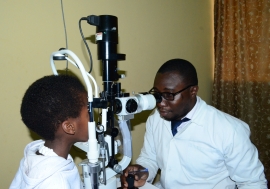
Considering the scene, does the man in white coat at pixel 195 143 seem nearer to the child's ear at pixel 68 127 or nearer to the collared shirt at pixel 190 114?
the collared shirt at pixel 190 114

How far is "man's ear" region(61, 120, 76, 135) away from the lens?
0.88 metres

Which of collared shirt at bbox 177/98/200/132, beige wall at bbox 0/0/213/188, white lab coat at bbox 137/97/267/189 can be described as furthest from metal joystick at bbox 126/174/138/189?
beige wall at bbox 0/0/213/188

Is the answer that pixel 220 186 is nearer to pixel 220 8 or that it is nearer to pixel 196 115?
pixel 196 115

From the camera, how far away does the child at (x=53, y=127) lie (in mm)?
776

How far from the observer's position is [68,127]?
88 cm

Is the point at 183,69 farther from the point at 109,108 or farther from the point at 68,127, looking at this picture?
the point at 68,127

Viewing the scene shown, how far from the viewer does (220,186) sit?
1.29 m

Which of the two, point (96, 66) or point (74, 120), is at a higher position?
point (96, 66)

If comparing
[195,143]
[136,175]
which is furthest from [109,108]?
[195,143]

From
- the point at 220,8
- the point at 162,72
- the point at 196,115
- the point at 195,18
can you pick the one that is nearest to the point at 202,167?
the point at 196,115

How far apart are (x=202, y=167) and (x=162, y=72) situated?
1.91ft

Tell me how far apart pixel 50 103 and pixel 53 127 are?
11cm

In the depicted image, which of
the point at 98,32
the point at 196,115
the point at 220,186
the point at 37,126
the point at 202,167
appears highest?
the point at 98,32

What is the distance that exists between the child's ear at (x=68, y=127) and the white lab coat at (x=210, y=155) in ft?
2.14
